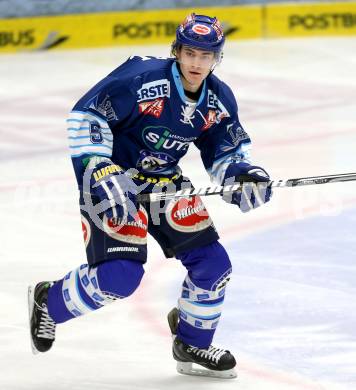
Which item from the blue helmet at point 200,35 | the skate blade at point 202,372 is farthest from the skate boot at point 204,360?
the blue helmet at point 200,35

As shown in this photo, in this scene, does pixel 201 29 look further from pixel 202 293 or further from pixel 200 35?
pixel 202 293

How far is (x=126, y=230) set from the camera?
459 centimetres

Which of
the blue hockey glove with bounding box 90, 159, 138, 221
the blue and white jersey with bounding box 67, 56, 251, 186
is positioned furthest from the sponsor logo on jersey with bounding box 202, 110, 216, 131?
the blue hockey glove with bounding box 90, 159, 138, 221

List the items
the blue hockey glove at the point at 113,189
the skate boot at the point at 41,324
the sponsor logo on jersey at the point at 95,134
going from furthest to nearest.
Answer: the skate boot at the point at 41,324
the sponsor logo on jersey at the point at 95,134
the blue hockey glove at the point at 113,189

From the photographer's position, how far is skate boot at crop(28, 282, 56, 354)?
15.8 feet

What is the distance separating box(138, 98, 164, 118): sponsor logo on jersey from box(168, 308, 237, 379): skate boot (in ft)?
3.15

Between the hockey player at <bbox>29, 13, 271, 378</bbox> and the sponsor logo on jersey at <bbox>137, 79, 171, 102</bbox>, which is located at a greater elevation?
the sponsor logo on jersey at <bbox>137, 79, 171, 102</bbox>

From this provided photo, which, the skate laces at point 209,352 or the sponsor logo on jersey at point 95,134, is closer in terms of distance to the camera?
the sponsor logo on jersey at point 95,134

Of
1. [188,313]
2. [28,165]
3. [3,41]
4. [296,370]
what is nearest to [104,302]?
[188,313]

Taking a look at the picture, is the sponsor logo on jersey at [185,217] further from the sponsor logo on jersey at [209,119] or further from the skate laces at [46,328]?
the skate laces at [46,328]

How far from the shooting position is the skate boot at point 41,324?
4.80 m

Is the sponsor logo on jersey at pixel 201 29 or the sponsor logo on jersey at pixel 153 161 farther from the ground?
the sponsor logo on jersey at pixel 201 29

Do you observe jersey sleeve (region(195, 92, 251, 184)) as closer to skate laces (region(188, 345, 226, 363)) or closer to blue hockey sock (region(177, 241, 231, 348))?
blue hockey sock (region(177, 241, 231, 348))

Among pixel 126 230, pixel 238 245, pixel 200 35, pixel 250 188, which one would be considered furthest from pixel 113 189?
pixel 238 245
